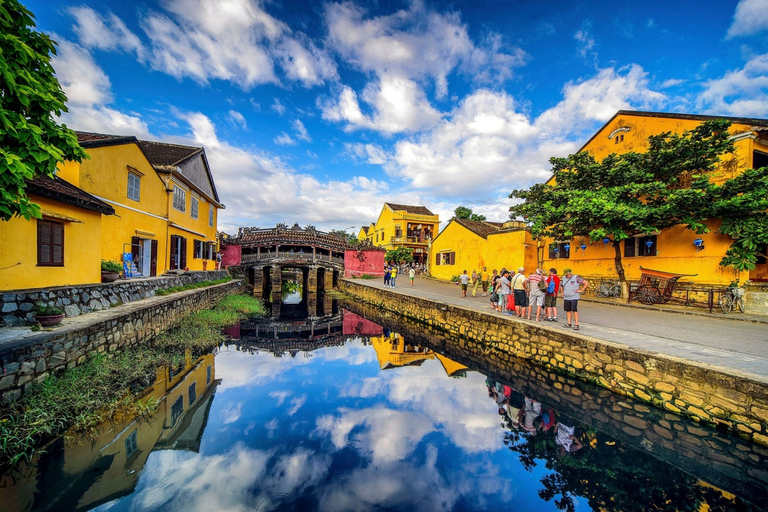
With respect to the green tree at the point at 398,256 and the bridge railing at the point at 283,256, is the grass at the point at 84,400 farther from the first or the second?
the green tree at the point at 398,256

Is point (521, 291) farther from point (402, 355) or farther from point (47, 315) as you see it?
point (47, 315)

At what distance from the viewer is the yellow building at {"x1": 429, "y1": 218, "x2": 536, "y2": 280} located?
17422 mm

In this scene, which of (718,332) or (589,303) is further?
(589,303)

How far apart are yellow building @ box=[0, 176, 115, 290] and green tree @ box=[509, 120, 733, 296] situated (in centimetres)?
1482

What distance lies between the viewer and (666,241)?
12.5m

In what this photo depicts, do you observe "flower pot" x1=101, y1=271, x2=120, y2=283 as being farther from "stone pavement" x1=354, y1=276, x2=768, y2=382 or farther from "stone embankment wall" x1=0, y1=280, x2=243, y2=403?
"stone pavement" x1=354, y1=276, x2=768, y2=382

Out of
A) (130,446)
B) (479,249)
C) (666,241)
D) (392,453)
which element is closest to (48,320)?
(130,446)

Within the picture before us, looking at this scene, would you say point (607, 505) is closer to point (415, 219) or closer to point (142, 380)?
point (142, 380)

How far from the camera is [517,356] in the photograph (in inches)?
341

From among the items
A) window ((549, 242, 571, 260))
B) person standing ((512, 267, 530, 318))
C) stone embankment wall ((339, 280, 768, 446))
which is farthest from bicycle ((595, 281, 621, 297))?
stone embankment wall ((339, 280, 768, 446))

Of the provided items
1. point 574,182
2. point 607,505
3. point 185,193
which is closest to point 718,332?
point 607,505

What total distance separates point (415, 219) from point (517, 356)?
30367mm

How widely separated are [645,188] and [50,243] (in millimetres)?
16944

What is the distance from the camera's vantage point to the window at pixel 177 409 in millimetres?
5381
